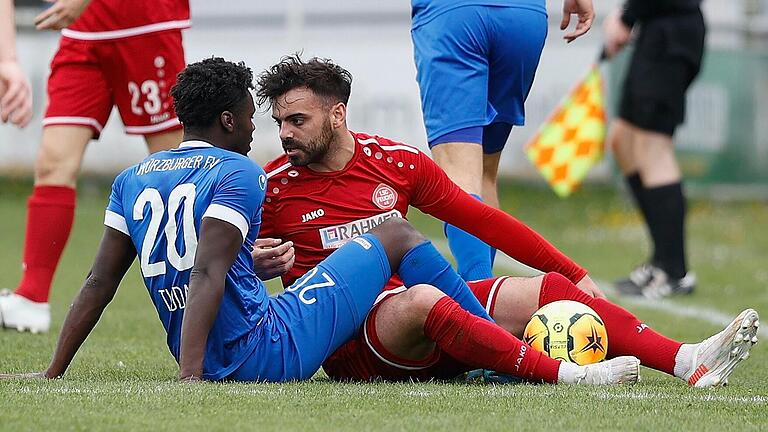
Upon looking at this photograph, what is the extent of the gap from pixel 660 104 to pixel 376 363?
4.73 meters

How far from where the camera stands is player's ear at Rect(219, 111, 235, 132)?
15.2 feet

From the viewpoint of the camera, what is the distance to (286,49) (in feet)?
54.1

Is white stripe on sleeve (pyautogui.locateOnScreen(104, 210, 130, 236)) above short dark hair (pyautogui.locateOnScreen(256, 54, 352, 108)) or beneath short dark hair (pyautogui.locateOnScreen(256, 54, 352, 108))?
beneath

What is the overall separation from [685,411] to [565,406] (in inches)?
14.0

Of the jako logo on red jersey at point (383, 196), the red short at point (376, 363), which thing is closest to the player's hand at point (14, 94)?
the jako logo on red jersey at point (383, 196)

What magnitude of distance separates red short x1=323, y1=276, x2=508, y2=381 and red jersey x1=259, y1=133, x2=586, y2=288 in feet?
1.05

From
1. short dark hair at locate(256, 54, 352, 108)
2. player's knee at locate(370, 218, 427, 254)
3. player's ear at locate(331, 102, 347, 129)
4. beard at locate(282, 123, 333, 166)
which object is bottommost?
player's knee at locate(370, 218, 427, 254)

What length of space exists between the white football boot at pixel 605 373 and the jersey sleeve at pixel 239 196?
117 cm

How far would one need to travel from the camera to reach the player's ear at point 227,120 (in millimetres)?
4629

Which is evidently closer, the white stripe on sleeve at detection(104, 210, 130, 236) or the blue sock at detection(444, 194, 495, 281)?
the white stripe on sleeve at detection(104, 210, 130, 236)

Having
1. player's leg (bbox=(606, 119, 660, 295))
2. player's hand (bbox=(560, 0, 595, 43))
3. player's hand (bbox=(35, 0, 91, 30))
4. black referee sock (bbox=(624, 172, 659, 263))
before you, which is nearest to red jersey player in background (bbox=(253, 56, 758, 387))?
player's hand (bbox=(35, 0, 91, 30))

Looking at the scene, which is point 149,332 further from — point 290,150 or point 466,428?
point 466,428

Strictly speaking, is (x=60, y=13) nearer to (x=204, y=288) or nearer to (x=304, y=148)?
(x=304, y=148)

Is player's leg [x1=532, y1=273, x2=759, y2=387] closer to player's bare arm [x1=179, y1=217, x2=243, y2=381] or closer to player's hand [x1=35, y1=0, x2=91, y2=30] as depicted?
player's bare arm [x1=179, y1=217, x2=243, y2=381]
